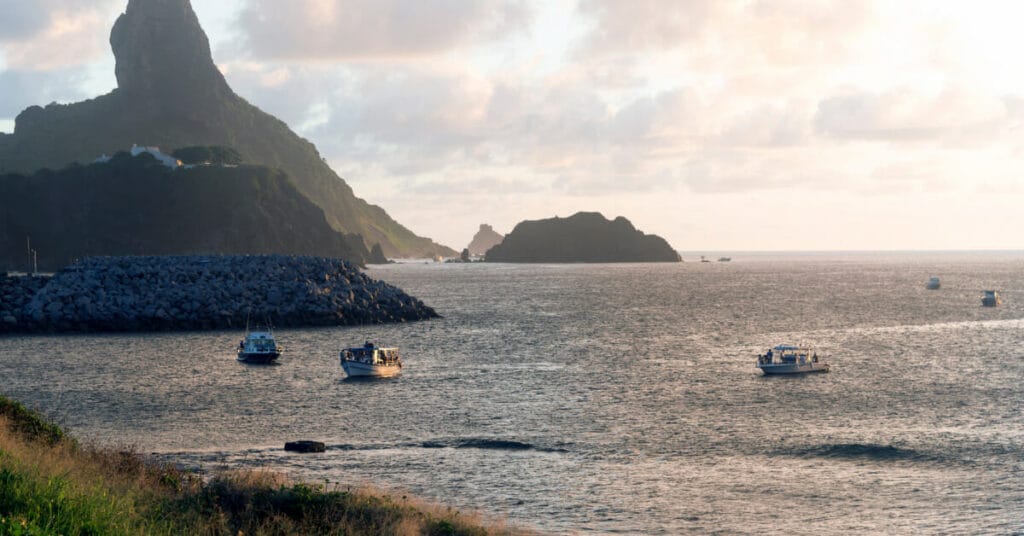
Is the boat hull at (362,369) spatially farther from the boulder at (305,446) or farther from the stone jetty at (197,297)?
the stone jetty at (197,297)

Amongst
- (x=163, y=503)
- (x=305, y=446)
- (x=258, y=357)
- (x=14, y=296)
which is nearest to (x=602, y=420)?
(x=305, y=446)

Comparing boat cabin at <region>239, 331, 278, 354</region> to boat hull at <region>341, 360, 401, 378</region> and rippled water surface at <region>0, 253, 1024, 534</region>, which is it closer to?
rippled water surface at <region>0, 253, 1024, 534</region>

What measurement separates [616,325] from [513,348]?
2943cm

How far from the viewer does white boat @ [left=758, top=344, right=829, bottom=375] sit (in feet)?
225

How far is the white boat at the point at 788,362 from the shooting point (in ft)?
225

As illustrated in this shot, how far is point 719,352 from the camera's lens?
84.5 m

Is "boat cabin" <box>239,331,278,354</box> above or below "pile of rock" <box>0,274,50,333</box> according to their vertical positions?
below

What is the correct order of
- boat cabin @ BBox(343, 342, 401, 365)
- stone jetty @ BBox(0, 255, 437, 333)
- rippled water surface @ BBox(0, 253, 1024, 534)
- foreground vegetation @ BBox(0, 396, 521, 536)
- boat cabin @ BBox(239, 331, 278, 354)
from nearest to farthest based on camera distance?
foreground vegetation @ BBox(0, 396, 521, 536) < rippled water surface @ BBox(0, 253, 1024, 534) < boat cabin @ BBox(343, 342, 401, 365) < boat cabin @ BBox(239, 331, 278, 354) < stone jetty @ BBox(0, 255, 437, 333)

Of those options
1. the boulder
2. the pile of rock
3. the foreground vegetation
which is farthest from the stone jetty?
the foreground vegetation

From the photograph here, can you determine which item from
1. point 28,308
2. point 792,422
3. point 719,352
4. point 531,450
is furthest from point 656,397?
point 28,308

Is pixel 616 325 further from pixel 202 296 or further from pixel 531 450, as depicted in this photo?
pixel 531 450

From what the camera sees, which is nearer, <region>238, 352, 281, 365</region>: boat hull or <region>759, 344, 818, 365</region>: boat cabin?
<region>759, 344, 818, 365</region>: boat cabin

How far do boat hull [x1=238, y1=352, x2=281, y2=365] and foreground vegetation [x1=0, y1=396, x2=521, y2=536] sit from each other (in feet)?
137

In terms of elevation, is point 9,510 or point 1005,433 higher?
point 9,510
